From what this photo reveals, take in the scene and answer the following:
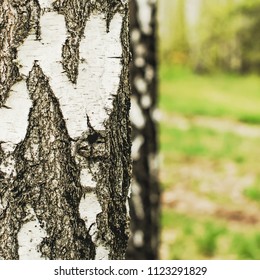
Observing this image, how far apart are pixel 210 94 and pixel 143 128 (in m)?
12.6

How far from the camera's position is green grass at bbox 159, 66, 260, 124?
12.0m

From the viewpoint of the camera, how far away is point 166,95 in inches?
610

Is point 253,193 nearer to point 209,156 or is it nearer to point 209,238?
point 209,238

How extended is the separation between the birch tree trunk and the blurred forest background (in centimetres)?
358

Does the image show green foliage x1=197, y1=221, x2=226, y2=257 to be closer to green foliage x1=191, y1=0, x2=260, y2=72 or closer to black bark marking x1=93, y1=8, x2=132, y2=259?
black bark marking x1=93, y1=8, x2=132, y2=259

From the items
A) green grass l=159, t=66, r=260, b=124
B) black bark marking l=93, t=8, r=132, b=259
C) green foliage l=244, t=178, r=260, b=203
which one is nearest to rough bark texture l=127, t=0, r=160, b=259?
black bark marking l=93, t=8, r=132, b=259

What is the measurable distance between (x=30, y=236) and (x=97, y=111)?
30 cm

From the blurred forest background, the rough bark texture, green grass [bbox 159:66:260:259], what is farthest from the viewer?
the blurred forest background

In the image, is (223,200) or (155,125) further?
(223,200)

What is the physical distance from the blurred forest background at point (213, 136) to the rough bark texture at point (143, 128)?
43.5 inches

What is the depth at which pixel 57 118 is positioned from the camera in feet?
3.82

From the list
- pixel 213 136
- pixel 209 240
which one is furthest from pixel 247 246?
pixel 213 136

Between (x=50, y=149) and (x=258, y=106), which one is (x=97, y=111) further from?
(x=258, y=106)

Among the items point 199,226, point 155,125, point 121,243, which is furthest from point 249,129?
point 121,243
